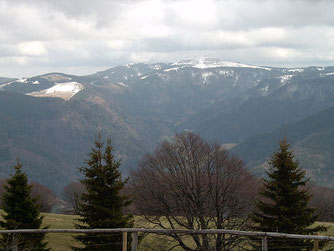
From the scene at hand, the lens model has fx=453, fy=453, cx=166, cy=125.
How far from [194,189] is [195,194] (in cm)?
42

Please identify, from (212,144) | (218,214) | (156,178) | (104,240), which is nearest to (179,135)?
(212,144)

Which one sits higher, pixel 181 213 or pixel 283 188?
pixel 283 188

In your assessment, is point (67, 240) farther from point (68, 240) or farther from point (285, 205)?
point (285, 205)

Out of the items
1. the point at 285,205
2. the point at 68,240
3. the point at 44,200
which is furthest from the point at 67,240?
the point at 44,200

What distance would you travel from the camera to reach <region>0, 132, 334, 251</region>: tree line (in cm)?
2552

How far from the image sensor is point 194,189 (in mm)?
33844

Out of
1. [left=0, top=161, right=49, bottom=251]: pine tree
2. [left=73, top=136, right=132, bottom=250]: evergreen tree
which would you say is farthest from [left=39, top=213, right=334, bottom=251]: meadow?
[left=0, top=161, right=49, bottom=251]: pine tree

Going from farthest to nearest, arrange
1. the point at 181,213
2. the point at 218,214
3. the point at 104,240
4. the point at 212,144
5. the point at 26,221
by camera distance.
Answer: the point at 212,144
the point at 181,213
the point at 218,214
the point at 26,221
the point at 104,240

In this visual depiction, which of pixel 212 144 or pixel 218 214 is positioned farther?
pixel 212 144

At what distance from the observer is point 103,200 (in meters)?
25.3

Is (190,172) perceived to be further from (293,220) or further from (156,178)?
(293,220)

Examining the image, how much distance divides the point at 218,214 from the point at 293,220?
6.51 metres

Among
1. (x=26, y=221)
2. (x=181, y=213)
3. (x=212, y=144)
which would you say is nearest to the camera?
(x=26, y=221)

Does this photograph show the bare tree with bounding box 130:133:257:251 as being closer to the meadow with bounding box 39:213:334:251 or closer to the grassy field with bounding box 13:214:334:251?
the meadow with bounding box 39:213:334:251
